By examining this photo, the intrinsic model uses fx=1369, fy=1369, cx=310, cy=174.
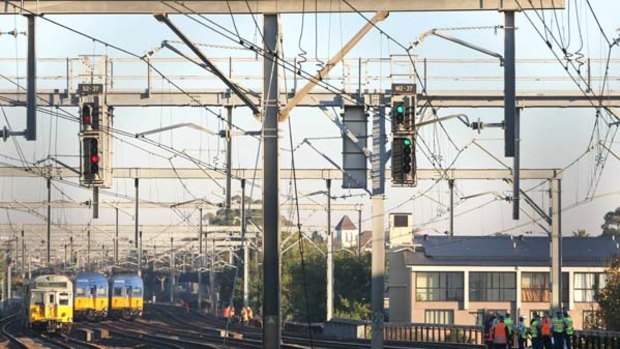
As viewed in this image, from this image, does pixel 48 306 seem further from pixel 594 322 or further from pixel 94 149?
pixel 94 149

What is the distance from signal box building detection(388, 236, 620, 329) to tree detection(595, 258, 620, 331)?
2351 cm

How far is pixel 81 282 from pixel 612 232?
3318 inches

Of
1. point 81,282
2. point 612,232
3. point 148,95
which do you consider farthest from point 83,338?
point 612,232

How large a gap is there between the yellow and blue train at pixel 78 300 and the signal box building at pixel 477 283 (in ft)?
62.2

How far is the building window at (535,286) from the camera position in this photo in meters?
89.4

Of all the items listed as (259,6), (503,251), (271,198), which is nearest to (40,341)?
(271,198)

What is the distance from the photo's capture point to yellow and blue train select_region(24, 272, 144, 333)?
236 ft

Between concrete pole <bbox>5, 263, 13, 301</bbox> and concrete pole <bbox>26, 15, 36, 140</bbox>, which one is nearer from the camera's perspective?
concrete pole <bbox>26, 15, 36, 140</bbox>

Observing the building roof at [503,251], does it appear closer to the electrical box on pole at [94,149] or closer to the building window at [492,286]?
the building window at [492,286]

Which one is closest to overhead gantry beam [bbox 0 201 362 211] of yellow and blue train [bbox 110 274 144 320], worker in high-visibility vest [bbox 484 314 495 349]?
yellow and blue train [bbox 110 274 144 320]

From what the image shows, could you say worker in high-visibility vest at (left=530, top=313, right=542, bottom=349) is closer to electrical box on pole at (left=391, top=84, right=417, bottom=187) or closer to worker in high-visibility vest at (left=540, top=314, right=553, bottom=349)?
worker in high-visibility vest at (left=540, top=314, right=553, bottom=349)

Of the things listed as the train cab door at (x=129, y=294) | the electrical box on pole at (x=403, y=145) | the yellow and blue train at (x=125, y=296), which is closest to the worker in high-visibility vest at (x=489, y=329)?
the electrical box on pole at (x=403, y=145)

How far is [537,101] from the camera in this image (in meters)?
46.9

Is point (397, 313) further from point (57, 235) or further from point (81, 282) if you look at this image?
point (57, 235)
